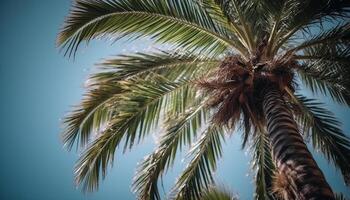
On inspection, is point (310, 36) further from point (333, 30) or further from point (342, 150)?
point (342, 150)

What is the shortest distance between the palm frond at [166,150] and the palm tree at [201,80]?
0.02 meters

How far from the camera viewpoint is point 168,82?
7230 millimetres

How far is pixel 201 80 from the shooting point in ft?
22.8

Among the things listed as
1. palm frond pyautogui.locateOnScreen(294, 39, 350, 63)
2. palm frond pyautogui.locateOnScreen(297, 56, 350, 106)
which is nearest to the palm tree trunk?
palm frond pyautogui.locateOnScreen(294, 39, 350, 63)

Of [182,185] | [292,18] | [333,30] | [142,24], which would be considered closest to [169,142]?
A: [182,185]

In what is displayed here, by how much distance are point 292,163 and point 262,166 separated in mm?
3198

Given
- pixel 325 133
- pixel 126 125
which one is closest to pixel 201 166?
pixel 126 125

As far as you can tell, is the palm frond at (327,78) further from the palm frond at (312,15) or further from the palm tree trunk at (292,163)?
the palm tree trunk at (292,163)

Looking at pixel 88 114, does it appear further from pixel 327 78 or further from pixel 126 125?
pixel 327 78

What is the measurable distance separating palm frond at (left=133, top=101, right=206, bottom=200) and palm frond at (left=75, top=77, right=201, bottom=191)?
609 millimetres

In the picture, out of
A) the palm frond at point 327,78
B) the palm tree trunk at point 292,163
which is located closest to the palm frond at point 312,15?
the palm frond at point 327,78

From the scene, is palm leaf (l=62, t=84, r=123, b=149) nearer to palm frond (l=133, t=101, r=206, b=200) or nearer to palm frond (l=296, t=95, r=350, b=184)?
palm frond (l=133, t=101, r=206, b=200)

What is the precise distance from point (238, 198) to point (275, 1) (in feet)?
11.8

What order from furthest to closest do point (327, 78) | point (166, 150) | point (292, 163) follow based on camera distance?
point (327, 78) < point (166, 150) < point (292, 163)
